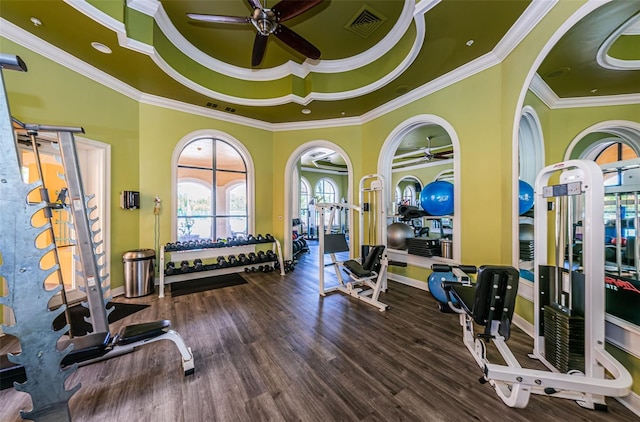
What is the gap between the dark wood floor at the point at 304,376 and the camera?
1.60 metres

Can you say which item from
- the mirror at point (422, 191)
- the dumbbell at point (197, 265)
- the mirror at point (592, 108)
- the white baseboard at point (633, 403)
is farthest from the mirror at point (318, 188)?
the white baseboard at point (633, 403)

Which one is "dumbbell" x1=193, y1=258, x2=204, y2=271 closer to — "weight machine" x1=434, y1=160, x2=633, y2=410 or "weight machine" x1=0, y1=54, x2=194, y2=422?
"weight machine" x1=0, y1=54, x2=194, y2=422

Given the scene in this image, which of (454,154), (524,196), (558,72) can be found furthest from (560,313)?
(558,72)

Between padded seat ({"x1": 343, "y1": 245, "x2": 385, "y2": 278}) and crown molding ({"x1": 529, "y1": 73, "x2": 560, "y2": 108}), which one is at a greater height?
crown molding ({"x1": 529, "y1": 73, "x2": 560, "y2": 108})

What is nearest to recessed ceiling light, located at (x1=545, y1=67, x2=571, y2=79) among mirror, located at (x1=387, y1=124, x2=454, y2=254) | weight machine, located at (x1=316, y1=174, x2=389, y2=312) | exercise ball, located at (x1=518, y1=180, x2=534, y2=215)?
exercise ball, located at (x1=518, y1=180, x2=534, y2=215)

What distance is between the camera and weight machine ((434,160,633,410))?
151cm

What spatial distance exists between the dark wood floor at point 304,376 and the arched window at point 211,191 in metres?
2.22

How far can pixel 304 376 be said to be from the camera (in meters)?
1.95

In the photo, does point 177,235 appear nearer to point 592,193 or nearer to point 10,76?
point 10,76

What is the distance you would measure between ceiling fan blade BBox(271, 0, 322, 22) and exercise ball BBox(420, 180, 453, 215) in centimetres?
299

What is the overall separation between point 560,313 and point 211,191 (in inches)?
225

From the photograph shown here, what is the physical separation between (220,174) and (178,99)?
5.35ft

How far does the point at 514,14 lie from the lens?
2520 millimetres

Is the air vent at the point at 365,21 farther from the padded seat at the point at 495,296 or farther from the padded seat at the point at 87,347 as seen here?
the padded seat at the point at 87,347
